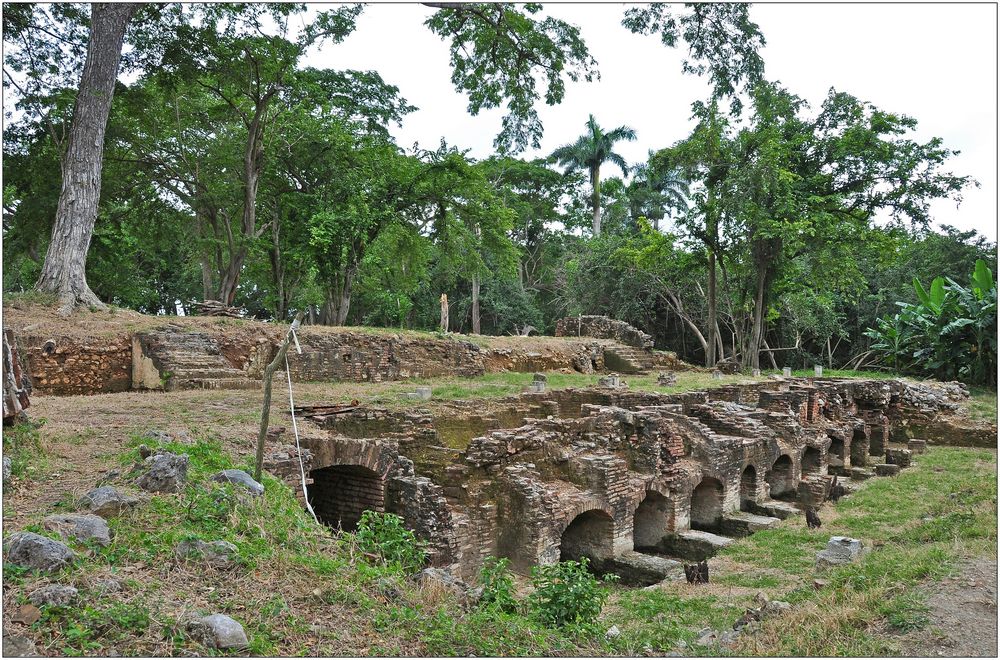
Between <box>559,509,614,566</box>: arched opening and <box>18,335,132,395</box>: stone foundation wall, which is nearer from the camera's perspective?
<box>559,509,614,566</box>: arched opening

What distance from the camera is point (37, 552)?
4016 mm

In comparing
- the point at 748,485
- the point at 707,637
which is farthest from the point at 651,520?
the point at 707,637

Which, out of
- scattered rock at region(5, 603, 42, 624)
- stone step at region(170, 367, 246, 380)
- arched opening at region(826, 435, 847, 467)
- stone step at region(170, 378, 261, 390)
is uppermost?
stone step at region(170, 367, 246, 380)

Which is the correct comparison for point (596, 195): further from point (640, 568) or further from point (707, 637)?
point (707, 637)

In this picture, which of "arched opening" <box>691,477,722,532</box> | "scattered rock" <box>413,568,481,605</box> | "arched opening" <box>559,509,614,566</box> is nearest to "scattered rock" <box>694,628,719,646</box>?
"scattered rock" <box>413,568,481,605</box>

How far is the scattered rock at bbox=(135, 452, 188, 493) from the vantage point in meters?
5.36

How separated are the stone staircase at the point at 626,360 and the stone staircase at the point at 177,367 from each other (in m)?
16.4

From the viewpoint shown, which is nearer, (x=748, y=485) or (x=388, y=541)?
(x=388, y=541)

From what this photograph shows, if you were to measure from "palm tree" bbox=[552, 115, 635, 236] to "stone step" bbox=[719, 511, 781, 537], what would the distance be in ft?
104

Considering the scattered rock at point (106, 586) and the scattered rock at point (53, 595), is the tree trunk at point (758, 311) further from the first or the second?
the scattered rock at point (53, 595)

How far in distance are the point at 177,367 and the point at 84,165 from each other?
514 centimetres

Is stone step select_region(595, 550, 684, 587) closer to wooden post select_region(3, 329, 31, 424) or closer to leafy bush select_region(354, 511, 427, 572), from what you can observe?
leafy bush select_region(354, 511, 427, 572)

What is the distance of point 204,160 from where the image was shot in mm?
21484

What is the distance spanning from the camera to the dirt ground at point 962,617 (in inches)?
197
